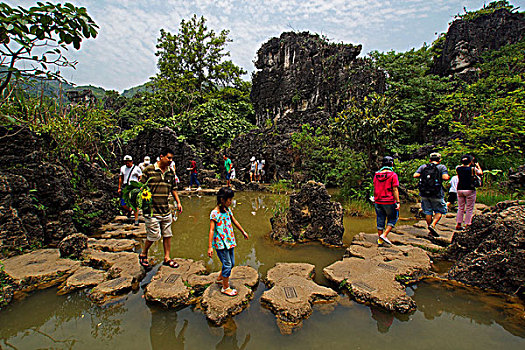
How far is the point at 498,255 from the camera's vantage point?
10.9 ft

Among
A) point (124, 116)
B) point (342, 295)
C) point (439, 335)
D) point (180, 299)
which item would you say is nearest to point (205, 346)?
point (180, 299)

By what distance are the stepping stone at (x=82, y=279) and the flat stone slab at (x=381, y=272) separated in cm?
351

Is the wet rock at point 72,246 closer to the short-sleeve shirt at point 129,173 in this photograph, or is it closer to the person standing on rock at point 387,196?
the short-sleeve shirt at point 129,173

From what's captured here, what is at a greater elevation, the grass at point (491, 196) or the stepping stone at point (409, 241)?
the grass at point (491, 196)

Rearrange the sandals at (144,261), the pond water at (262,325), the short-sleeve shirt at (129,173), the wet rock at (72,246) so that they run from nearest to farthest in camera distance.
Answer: the pond water at (262,325)
the sandals at (144,261)
the wet rock at (72,246)
the short-sleeve shirt at (129,173)

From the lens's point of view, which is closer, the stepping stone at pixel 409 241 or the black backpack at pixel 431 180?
the stepping stone at pixel 409 241

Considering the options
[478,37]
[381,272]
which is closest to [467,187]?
[381,272]

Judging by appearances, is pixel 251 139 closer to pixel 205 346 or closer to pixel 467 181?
pixel 467 181

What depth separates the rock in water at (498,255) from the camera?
3.16 metres

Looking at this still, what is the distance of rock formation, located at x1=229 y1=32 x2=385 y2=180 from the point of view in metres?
14.9

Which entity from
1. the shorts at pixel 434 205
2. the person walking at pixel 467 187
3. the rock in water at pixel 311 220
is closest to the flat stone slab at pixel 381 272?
the rock in water at pixel 311 220

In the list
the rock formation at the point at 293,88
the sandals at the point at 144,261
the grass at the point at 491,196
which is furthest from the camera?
the rock formation at the point at 293,88

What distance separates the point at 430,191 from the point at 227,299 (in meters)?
4.85

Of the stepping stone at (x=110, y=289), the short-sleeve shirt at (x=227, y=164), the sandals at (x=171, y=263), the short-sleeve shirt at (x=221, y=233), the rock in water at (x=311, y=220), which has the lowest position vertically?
the stepping stone at (x=110, y=289)
